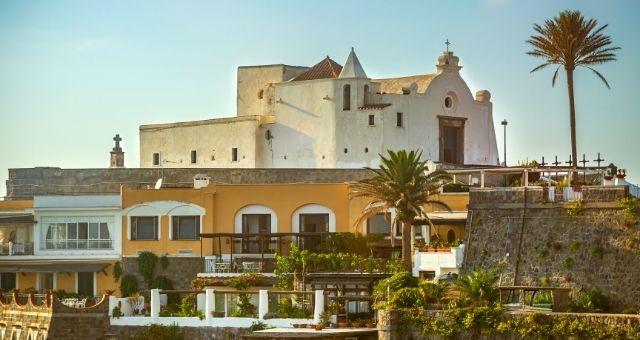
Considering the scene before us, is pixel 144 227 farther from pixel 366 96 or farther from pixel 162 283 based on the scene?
pixel 366 96

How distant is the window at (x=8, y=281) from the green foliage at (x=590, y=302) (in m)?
29.0

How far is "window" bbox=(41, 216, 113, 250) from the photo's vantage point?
80.6 meters

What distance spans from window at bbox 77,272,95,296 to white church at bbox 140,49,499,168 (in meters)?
14.5

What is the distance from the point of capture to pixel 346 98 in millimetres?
89562

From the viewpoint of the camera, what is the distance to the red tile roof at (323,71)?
92.1 m

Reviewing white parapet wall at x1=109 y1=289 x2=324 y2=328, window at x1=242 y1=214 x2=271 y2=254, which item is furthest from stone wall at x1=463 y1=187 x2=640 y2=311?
window at x1=242 y1=214 x2=271 y2=254

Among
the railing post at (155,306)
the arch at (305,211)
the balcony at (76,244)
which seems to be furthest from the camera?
the balcony at (76,244)

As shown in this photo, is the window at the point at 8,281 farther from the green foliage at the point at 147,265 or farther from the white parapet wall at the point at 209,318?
the white parapet wall at the point at 209,318

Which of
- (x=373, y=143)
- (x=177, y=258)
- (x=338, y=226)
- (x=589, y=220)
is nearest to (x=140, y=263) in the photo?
(x=177, y=258)

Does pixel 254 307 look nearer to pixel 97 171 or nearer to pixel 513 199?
pixel 513 199

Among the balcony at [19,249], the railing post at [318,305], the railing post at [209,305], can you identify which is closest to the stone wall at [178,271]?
the balcony at [19,249]

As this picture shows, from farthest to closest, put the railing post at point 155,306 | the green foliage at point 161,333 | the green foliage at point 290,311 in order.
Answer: the railing post at point 155,306
the green foliage at point 161,333
the green foliage at point 290,311

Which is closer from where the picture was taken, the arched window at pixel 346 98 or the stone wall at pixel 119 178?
the stone wall at pixel 119 178

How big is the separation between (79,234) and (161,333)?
14.8 m
